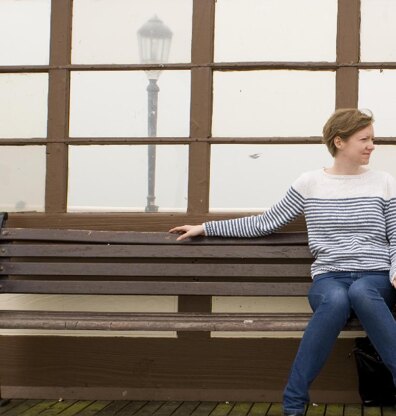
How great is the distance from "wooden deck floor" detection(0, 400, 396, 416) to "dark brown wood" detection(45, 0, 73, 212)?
3.39ft

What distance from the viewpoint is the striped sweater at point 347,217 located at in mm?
3756

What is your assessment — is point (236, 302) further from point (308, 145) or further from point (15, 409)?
point (15, 409)

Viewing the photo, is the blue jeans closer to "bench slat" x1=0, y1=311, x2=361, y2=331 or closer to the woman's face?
"bench slat" x1=0, y1=311, x2=361, y2=331

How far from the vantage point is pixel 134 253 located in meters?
4.18

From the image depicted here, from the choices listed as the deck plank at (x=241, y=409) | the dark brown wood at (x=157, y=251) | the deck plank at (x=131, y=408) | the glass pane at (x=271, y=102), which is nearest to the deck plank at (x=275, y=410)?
the deck plank at (x=241, y=409)

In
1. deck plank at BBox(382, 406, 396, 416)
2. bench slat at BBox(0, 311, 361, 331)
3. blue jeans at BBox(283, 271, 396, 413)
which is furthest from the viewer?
deck plank at BBox(382, 406, 396, 416)

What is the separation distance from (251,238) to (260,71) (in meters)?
0.93

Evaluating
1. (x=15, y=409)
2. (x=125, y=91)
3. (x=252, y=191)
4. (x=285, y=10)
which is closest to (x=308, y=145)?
(x=252, y=191)

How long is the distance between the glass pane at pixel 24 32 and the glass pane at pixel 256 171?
3.68 ft

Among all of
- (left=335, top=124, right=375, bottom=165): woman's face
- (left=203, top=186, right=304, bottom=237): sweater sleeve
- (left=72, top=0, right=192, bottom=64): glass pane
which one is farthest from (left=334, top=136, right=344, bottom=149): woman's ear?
(left=72, top=0, right=192, bottom=64): glass pane

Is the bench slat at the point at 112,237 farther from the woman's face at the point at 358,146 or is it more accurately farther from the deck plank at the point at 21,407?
the deck plank at the point at 21,407

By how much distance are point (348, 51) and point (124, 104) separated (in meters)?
1.22

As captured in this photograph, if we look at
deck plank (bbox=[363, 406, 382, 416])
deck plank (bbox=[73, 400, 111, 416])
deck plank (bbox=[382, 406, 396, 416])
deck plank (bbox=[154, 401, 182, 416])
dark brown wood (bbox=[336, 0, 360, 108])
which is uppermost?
dark brown wood (bbox=[336, 0, 360, 108])

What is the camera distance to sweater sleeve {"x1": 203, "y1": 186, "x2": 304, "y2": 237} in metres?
3.97
